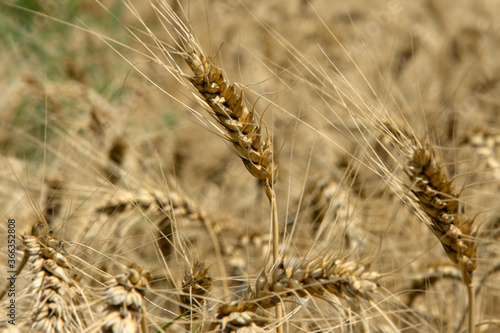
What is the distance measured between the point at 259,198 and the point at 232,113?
1.15 metres

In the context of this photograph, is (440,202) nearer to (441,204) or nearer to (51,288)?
(441,204)

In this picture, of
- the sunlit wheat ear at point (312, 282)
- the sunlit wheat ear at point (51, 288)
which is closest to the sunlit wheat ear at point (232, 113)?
the sunlit wheat ear at point (312, 282)

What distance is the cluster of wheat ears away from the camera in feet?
2.68

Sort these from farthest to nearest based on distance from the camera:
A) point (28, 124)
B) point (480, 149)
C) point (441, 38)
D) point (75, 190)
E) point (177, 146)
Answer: point (441, 38)
point (177, 146)
point (28, 124)
point (480, 149)
point (75, 190)

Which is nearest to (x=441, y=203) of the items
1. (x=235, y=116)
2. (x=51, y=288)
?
(x=235, y=116)

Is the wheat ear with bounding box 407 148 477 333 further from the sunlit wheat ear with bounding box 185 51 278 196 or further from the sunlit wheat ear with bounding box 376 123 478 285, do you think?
the sunlit wheat ear with bounding box 185 51 278 196

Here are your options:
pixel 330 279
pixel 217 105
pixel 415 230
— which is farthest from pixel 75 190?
pixel 415 230

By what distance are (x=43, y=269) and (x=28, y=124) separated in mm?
1873

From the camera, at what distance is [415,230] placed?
1587 mm

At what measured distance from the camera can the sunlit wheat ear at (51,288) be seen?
779mm

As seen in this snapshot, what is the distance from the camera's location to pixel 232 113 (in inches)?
34.9

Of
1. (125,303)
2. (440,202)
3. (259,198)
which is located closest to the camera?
(125,303)

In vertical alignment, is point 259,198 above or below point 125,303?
below

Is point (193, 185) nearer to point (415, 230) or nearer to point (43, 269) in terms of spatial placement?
point (415, 230)
